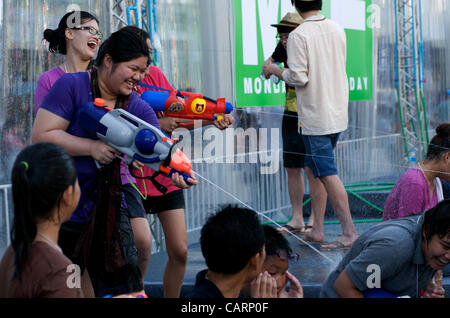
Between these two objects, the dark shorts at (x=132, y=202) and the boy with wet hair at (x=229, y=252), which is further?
the dark shorts at (x=132, y=202)

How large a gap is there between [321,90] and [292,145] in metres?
0.62

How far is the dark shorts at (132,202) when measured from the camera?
8.25 feet

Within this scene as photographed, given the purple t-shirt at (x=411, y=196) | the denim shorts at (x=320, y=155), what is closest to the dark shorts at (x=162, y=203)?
the purple t-shirt at (x=411, y=196)

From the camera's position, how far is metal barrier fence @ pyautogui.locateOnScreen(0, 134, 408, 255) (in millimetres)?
4371

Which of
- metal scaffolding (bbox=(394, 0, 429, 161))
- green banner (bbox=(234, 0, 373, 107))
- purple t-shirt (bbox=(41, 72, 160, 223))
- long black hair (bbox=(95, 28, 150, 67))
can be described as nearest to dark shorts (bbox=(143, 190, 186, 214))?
purple t-shirt (bbox=(41, 72, 160, 223))

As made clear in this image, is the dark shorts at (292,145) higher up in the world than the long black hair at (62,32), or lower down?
lower down

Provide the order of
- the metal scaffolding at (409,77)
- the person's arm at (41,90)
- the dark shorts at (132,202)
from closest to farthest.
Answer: the dark shorts at (132,202), the person's arm at (41,90), the metal scaffolding at (409,77)

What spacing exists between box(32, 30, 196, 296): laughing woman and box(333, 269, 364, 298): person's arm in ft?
2.16

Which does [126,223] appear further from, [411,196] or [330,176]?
[330,176]

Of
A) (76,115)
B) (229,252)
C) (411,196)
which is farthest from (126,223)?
(411,196)

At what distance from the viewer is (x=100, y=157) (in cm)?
220

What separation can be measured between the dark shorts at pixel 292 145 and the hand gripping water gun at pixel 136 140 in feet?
7.13

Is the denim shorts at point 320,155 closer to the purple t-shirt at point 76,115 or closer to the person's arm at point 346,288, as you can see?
the person's arm at point 346,288
